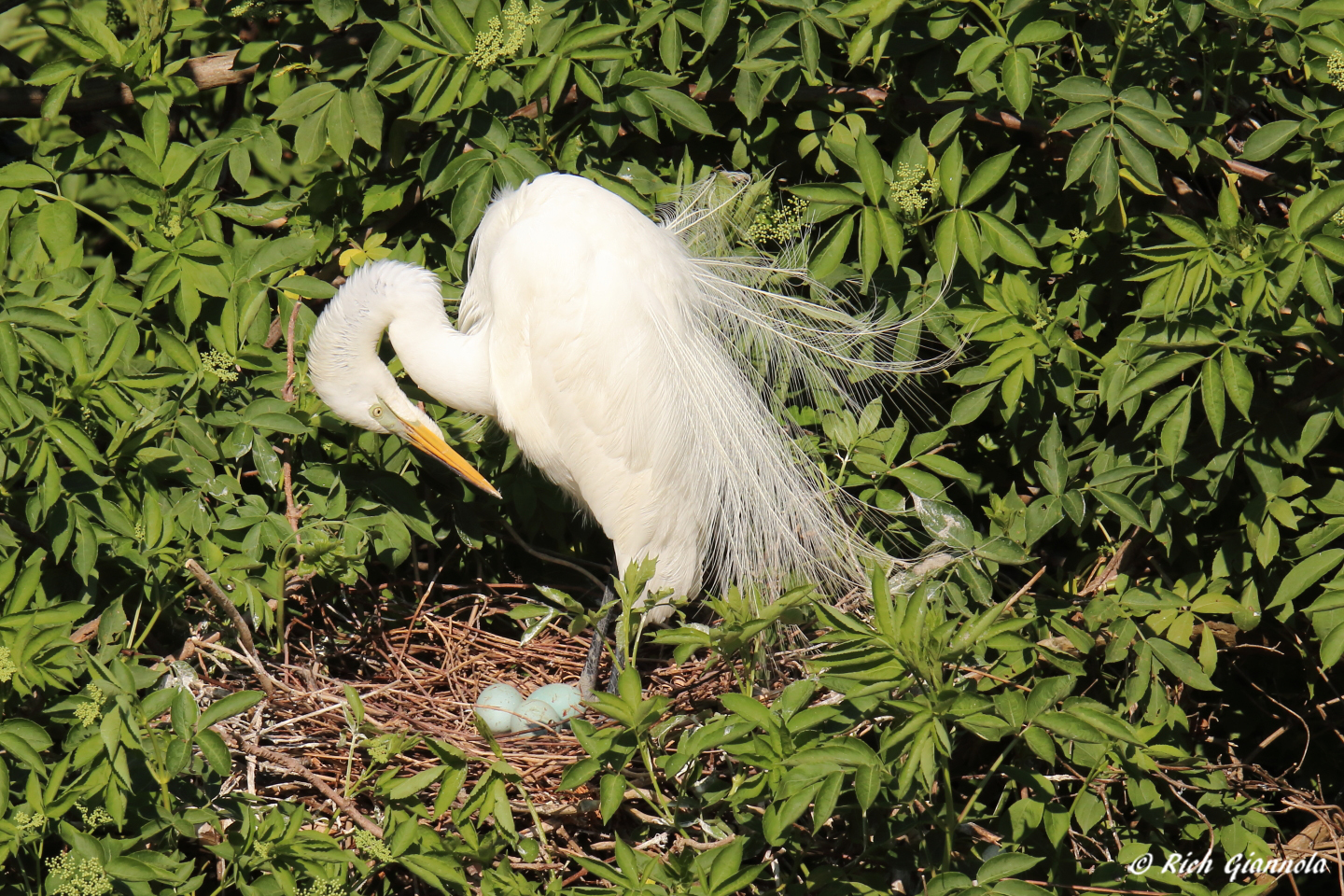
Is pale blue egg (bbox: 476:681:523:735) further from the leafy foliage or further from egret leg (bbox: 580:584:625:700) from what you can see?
the leafy foliage

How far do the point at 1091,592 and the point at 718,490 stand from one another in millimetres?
961

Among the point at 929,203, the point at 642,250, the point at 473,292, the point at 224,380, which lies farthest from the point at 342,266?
the point at 929,203

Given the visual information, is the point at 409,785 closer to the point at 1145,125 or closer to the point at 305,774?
the point at 305,774

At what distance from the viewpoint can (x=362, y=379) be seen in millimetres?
2850

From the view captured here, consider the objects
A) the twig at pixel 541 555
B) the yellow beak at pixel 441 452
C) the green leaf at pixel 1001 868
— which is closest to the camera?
the green leaf at pixel 1001 868

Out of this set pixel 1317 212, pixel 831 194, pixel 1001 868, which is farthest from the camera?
pixel 831 194

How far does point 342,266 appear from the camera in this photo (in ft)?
9.87

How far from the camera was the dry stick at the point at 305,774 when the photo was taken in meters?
2.24

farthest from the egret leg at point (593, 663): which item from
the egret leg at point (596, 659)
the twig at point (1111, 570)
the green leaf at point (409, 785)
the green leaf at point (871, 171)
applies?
the green leaf at point (871, 171)

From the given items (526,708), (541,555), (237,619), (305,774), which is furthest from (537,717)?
(237,619)

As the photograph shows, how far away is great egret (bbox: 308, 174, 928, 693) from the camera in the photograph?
2.76 m

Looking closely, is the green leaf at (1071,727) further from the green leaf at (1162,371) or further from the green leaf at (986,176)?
the green leaf at (986,176)

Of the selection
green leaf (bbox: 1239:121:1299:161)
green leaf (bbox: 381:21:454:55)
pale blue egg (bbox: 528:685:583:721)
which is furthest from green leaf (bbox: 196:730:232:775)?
green leaf (bbox: 1239:121:1299:161)

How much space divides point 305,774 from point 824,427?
146 cm
